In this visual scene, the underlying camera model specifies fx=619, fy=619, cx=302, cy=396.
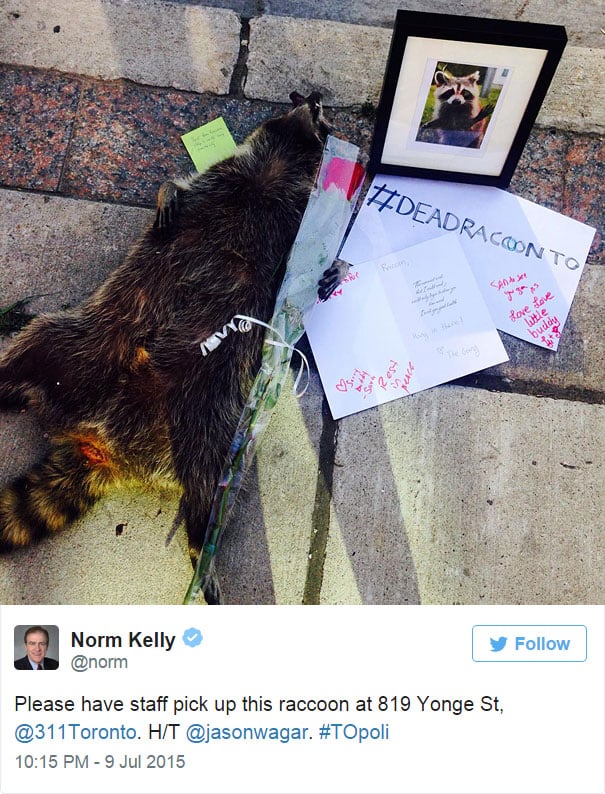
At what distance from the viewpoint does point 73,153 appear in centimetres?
Answer: 263

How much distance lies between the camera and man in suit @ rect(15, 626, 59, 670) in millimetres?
1893

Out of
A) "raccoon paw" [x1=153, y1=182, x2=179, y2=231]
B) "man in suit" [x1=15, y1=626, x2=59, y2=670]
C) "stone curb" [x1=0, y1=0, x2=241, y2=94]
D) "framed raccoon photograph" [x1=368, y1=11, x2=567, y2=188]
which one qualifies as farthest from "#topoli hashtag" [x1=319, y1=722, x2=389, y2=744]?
"stone curb" [x1=0, y1=0, x2=241, y2=94]

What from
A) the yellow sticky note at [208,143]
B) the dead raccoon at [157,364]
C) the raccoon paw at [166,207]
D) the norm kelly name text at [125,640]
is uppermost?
the yellow sticky note at [208,143]

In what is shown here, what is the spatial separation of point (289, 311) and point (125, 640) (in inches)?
50.6

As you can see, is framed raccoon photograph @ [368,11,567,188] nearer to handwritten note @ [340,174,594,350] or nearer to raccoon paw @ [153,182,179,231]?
handwritten note @ [340,174,594,350]

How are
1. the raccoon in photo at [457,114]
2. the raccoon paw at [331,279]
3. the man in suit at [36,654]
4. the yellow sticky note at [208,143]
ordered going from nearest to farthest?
the man in suit at [36,654] < the raccoon in photo at [457,114] < the raccoon paw at [331,279] < the yellow sticky note at [208,143]

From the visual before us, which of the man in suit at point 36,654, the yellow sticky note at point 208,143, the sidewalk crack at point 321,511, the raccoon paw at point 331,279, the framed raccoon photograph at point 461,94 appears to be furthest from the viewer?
the yellow sticky note at point 208,143

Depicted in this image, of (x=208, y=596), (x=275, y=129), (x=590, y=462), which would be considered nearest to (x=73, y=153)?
(x=275, y=129)

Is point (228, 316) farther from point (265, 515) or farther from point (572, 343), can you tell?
point (572, 343)

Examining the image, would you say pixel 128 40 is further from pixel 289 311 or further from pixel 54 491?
pixel 54 491

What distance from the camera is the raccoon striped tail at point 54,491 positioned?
2.26 m

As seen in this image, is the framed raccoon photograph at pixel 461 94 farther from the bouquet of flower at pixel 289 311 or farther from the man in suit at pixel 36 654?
the man in suit at pixel 36 654

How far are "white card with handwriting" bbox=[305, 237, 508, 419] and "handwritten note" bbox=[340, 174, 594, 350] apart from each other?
69 mm

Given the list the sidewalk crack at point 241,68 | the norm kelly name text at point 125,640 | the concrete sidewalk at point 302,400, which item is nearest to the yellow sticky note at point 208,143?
the concrete sidewalk at point 302,400
